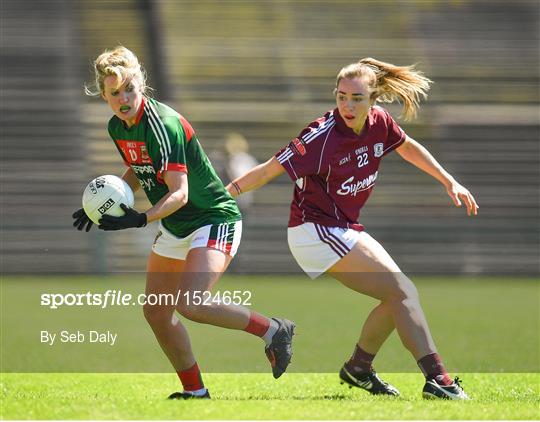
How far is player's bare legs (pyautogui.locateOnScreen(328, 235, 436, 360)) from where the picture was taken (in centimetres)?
550

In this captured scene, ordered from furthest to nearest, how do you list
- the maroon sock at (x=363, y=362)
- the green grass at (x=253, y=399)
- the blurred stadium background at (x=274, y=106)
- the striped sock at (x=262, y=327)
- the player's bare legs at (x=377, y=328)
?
the blurred stadium background at (x=274, y=106) → the maroon sock at (x=363, y=362) → the player's bare legs at (x=377, y=328) → the striped sock at (x=262, y=327) → the green grass at (x=253, y=399)

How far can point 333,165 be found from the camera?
559 centimetres

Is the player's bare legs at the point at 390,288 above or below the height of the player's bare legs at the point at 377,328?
above

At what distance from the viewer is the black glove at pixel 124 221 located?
5.20 meters

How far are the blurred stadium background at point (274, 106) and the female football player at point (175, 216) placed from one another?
33.8ft

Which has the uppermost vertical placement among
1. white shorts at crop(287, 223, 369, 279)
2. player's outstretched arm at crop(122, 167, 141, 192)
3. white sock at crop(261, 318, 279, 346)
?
player's outstretched arm at crop(122, 167, 141, 192)

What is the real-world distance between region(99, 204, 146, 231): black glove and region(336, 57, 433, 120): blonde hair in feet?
4.23

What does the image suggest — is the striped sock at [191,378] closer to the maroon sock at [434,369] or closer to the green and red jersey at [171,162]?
the green and red jersey at [171,162]

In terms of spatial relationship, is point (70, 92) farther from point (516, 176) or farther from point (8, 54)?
point (516, 176)

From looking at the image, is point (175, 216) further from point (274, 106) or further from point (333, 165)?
point (274, 106)

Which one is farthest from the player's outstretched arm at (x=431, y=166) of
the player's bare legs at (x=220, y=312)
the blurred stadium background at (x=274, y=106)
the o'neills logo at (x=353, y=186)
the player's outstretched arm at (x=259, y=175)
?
the blurred stadium background at (x=274, y=106)
